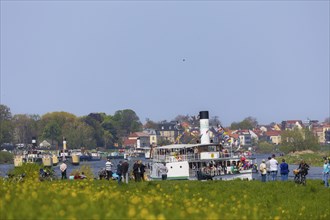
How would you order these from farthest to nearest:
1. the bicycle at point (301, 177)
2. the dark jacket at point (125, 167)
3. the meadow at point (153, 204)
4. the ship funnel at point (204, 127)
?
the ship funnel at point (204, 127), the dark jacket at point (125, 167), the bicycle at point (301, 177), the meadow at point (153, 204)

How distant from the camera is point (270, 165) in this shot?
172ft

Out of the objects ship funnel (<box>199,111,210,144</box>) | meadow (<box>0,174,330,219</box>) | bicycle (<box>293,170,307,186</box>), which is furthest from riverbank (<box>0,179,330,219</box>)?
ship funnel (<box>199,111,210,144</box>)

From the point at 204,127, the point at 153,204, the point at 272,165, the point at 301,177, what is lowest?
the point at 153,204

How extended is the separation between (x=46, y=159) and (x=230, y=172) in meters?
105

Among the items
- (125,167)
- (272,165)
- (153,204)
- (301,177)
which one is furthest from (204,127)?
Result: (153,204)

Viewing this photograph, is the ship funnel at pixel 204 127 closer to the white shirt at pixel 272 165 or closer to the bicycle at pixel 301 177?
the white shirt at pixel 272 165

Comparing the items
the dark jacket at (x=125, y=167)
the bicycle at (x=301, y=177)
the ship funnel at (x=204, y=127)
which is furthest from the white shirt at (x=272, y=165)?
the ship funnel at (x=204, y=127)

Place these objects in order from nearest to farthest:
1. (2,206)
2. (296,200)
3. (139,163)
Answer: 1. (2,206)
2. (296,200)
3. (139,163)

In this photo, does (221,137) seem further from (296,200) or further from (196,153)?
(296,200)

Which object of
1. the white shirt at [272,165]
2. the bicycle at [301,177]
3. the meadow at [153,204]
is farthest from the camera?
the white shirt at [272,165]

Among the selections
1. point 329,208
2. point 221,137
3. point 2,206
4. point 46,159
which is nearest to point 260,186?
point 329,208

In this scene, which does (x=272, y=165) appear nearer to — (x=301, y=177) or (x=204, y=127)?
(x=301, y=177)

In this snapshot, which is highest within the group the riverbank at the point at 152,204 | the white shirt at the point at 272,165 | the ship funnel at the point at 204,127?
the ship funnel at the point at 204,127

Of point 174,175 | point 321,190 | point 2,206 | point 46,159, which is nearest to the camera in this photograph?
point 2,206
